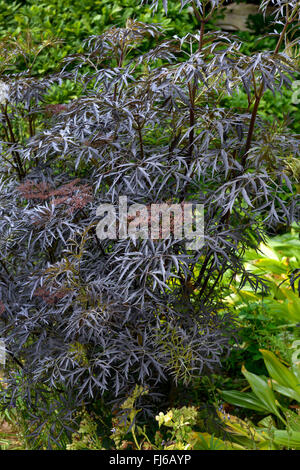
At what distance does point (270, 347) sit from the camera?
276 centimetres

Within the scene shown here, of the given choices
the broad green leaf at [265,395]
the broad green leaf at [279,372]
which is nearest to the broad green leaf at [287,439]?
the broad green leaf at [265,395]

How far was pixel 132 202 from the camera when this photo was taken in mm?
1975

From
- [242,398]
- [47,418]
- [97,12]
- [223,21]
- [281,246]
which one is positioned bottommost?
[281,246]

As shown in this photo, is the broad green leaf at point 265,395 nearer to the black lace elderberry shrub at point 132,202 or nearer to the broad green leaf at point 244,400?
the broad green leaf at point 244,400

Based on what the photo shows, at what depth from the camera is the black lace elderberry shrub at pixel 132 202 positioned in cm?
184

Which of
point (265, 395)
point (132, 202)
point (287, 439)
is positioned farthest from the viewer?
point (265, 395)

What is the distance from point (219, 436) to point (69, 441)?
68cm

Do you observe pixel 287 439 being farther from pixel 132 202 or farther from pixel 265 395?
pixel 132 202

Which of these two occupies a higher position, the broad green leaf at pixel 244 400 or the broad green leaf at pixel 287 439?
the broad green leaf at pixel 287 439

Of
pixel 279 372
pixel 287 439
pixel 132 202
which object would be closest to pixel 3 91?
pixel 132 202

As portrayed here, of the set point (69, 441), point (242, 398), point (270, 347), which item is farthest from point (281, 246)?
point (69, 441)

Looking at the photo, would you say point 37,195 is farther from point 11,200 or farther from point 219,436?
point 219,436

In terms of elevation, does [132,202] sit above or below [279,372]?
above

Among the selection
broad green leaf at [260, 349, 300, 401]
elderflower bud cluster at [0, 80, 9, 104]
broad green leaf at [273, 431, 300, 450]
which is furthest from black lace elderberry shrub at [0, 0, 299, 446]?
broad green leaf at [273, 431, 300, 450]
